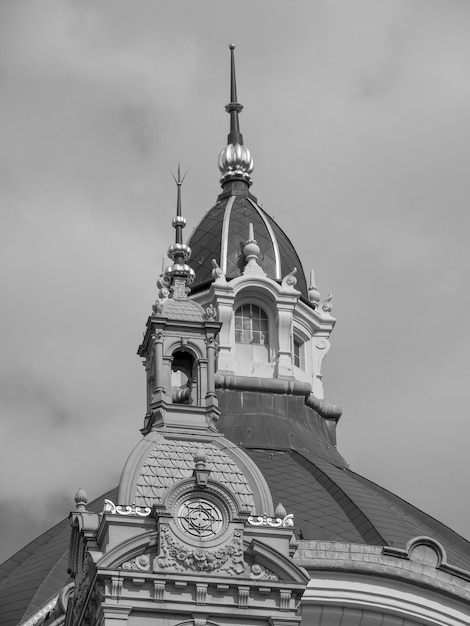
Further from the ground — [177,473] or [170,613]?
[177,473]

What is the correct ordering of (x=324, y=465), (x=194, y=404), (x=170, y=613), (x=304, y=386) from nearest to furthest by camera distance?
(x=170, y=613) < (x=194, y=404) < (x=324, y=465) < (x=304, y=386)

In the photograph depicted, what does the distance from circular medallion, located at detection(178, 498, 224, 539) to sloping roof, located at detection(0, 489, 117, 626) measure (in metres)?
13.9

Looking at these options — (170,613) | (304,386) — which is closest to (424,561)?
(170,613)

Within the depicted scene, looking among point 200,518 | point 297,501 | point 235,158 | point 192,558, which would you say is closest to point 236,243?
point 235,158

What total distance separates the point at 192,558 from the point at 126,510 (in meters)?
1.87

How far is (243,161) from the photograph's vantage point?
9275 centimetres

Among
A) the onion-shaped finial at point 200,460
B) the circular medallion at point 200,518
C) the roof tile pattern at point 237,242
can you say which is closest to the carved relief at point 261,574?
the circular medallion at point 200,518

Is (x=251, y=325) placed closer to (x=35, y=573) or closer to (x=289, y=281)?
(x=289, y=281)

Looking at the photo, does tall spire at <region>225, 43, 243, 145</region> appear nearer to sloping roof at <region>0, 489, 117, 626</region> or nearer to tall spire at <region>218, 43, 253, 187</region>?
tall spire at <region>218, 43, 253, 187</region>

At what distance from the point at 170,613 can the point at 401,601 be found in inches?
450

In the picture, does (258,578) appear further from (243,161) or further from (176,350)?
(243,161)

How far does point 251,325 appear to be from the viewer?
286 ft

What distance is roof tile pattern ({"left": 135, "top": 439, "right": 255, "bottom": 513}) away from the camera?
194ft

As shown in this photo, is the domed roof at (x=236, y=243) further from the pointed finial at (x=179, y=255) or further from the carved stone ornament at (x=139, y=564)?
the carved stone ornament at (x=139, y=564)
